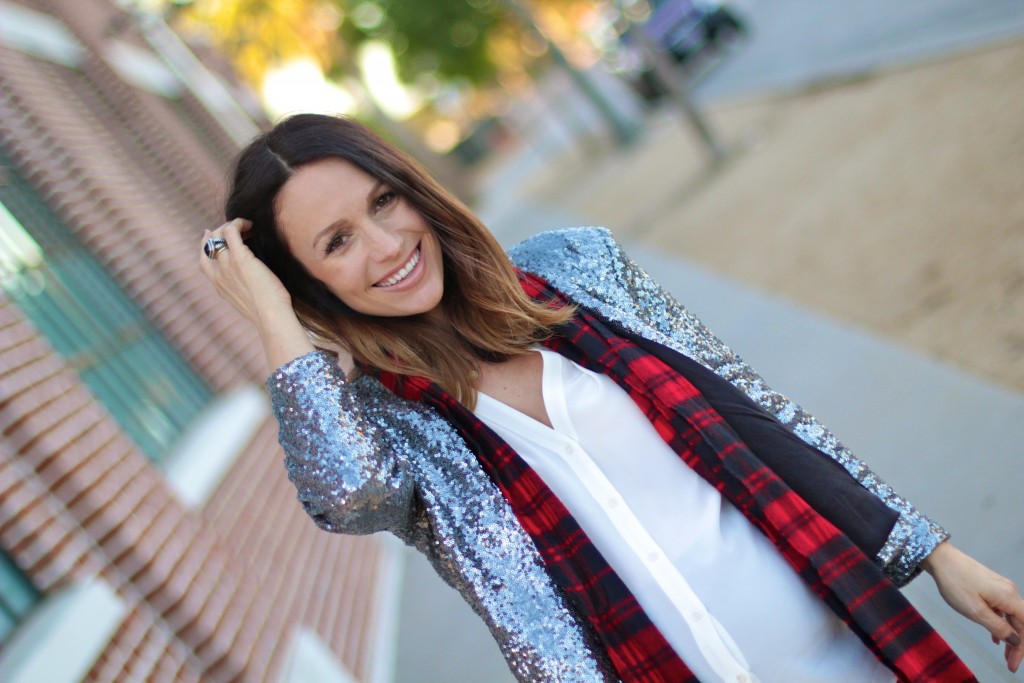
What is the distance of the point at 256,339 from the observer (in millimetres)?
6188

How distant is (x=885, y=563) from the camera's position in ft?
5.55

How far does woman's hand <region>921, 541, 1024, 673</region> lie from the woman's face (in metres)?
1.22

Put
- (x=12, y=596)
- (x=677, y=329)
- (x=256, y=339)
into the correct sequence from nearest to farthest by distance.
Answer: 1. (x=677, y=329)
2. (x=12, y=596)
3. (x=256, y=339)

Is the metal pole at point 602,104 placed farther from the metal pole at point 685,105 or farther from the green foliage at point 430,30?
the green foliage at point 430,30

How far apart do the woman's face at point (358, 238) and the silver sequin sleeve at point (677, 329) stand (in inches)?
13.2

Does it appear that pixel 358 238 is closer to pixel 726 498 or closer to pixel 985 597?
pixel 726 498

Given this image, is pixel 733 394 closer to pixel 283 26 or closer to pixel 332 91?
pixel 283 26

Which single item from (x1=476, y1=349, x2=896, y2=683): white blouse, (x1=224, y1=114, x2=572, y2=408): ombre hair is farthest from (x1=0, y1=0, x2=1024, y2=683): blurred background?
(x1=476, y1=349, x2=896, y2=683): white blouse

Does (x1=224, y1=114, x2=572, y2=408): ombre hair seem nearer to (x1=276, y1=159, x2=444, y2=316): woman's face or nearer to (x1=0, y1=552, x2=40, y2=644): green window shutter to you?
(x1=276, y1=159, x2=444, y2=316): woman's face

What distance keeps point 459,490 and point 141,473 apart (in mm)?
2321

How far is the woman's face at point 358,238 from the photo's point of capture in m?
1.80

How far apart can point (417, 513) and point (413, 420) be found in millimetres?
204

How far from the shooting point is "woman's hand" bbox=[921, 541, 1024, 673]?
5.19ft

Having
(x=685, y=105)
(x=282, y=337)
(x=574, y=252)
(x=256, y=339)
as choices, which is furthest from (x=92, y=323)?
(x=685, y=105)
